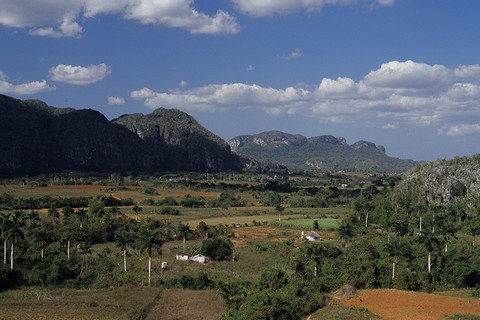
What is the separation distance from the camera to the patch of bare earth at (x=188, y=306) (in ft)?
132

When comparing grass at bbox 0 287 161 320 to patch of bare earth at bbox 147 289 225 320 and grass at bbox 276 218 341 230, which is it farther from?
grass at bbox 276 218 341 230

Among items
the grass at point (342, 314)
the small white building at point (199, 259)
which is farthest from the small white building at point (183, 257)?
the grass at point (342, 314)

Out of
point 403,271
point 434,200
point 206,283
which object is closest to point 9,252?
point 206,283

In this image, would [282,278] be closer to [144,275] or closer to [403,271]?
[403,271]

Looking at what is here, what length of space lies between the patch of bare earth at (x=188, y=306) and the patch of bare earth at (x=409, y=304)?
33.6 ft

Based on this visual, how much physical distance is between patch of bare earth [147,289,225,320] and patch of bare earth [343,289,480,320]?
33.6 ft

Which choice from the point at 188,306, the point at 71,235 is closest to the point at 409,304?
the point at 188,306

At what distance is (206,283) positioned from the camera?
5122 cm

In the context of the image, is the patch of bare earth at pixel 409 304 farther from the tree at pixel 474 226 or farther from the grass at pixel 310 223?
the grass at pixel 310 223

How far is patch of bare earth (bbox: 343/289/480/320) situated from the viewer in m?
35.4

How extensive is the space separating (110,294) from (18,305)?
7.54 meters

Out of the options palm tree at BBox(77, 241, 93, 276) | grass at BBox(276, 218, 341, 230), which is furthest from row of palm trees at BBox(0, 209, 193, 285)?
grass at BBox(276, 218, 341, 230)

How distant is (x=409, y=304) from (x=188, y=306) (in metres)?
16.8

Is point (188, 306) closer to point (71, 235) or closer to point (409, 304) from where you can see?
point (409, 304)
